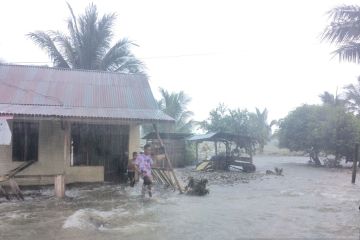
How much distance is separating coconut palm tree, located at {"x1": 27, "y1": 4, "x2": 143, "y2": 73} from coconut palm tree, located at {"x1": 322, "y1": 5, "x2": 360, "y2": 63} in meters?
16.8

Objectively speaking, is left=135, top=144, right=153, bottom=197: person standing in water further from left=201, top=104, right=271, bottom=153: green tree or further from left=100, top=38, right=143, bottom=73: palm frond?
left=201, top=104, right=271, bottom=153: green tree

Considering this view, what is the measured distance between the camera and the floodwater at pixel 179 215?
8.41 metres

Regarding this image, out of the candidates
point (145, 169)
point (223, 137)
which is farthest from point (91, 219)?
point (223, 137)

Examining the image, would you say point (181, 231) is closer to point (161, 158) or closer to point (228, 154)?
point (161, 158)

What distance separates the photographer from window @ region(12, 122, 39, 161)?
14750 millimetres

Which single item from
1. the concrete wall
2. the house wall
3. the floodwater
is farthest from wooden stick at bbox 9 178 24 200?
the house wall

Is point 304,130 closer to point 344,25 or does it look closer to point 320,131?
point 320,131

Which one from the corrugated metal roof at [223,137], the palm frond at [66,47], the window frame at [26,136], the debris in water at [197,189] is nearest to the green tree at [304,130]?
the corrugated metal roof at [223,137]

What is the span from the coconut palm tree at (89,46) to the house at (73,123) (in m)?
10.2

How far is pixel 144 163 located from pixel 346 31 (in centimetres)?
683

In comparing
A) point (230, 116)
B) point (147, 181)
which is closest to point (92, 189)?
point (147, 181)

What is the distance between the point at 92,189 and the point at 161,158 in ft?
15.0

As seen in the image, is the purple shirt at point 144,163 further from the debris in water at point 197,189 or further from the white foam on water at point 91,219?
the white foam on water at point 91,219

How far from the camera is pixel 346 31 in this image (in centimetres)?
1192
